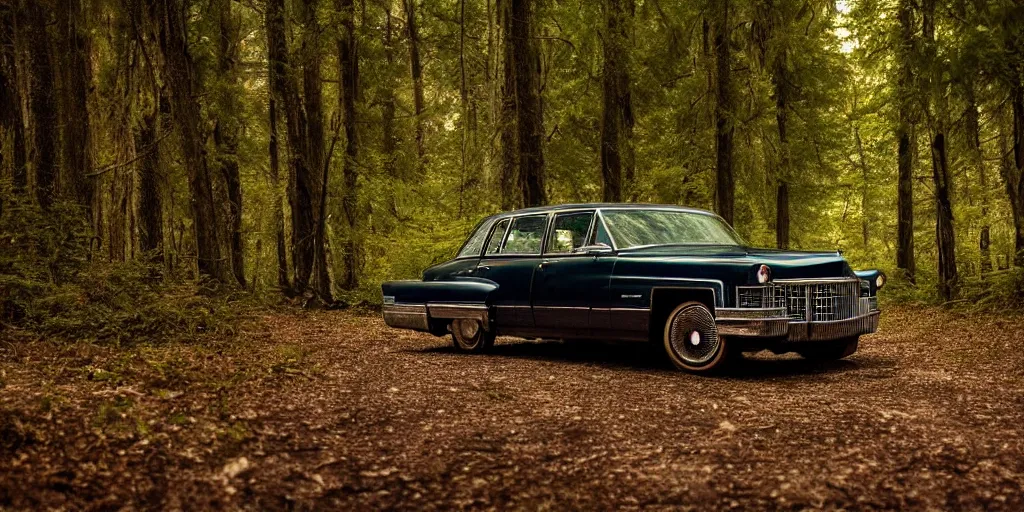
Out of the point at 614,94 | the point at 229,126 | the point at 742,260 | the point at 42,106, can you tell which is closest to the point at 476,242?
the point at 742,260

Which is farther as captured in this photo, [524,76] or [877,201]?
[877,201]

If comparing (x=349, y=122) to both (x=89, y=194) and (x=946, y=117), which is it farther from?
(x=946, y=117)

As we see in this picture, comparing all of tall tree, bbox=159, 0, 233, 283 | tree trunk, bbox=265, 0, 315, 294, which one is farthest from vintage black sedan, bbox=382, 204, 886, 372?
tree trunk, bbox=265, 0, 315, 294

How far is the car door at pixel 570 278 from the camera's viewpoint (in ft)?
27.8

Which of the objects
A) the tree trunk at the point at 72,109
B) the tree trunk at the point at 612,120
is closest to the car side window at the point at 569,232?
the tree trunk at the point at 72,109

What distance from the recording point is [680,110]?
65.2 ft

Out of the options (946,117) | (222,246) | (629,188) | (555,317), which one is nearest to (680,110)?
(629,188)

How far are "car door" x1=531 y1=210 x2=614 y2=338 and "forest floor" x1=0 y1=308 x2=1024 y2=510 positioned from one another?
2.39 feet

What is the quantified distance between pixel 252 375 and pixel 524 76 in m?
8.45

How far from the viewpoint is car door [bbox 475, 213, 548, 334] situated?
9.21 meters

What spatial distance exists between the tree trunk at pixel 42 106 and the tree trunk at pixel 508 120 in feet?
21.5

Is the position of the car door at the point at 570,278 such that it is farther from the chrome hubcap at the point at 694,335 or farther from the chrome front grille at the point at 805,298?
the chrome front grille at the point at 805,298

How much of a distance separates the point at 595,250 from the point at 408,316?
9.25 ft

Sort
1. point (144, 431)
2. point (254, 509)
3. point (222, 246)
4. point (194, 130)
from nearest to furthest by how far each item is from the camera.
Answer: point (254, 509) → point (144, 431) → point (194, 130) → point (222, 246)
